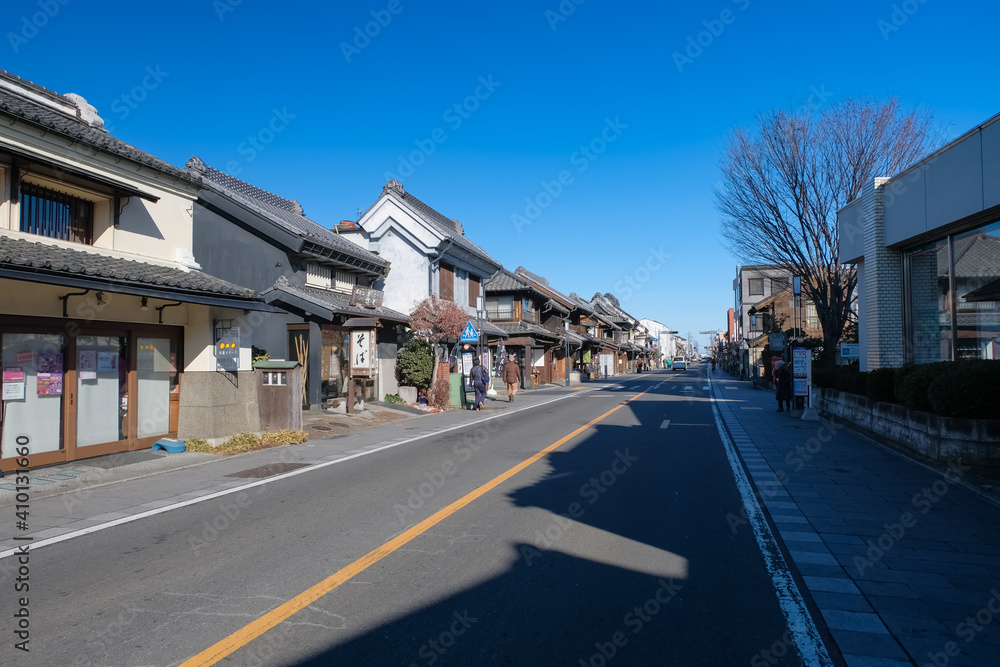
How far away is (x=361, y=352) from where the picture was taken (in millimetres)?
18234

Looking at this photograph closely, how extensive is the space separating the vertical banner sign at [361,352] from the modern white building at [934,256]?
539 inches

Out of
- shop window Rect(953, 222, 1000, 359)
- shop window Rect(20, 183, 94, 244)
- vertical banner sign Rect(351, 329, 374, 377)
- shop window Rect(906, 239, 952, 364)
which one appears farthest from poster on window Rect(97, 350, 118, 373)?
shop window Rect(906, 239, 952, 364)

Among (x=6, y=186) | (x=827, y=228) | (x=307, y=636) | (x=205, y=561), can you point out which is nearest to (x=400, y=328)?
(x=6, y=186)

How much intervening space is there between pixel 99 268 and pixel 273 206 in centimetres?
1422

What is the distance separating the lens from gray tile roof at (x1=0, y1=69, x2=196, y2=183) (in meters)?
9.79

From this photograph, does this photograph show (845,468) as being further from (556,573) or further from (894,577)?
(556,573)

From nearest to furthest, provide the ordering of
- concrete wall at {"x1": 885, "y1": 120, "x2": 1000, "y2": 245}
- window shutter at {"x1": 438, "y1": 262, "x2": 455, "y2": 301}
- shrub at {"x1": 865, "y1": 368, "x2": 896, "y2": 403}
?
1. concrete wall at {"x1": 885, "y1": 120, "x2": 1000, "y2": 245}
2. shrub at {"x1": 865, "y1": 368, "x2": 896, "y2": 403}
3. window shutter at {"x1": 438, "y1": 262, "x2": 455, "y2": 301}

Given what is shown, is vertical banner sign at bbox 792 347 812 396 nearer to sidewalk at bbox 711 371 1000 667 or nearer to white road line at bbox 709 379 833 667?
sidewalk at bbox 711 371 1000 667

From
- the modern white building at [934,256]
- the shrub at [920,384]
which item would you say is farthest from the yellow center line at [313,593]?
the modern white building at [934,256]

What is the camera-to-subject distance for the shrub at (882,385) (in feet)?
42.2

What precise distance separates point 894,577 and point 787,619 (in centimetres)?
157

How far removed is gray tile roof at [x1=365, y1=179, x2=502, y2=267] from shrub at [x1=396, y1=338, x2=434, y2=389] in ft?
20.1

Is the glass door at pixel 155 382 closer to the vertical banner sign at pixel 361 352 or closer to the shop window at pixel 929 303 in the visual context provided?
the vertical banner sign at pixel 361 352

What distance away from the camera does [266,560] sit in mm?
5613
